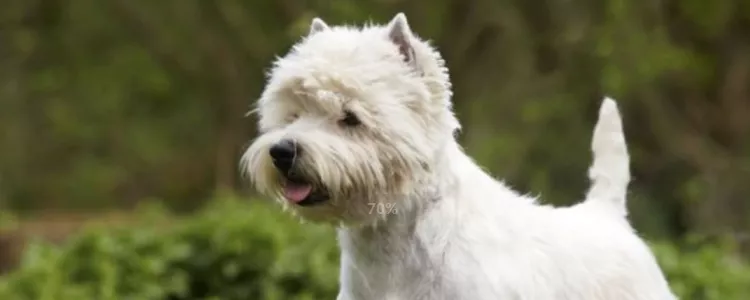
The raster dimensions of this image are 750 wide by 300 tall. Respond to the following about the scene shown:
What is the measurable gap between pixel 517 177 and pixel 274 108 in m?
9.30

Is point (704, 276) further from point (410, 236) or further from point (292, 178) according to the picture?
point (292, 178)

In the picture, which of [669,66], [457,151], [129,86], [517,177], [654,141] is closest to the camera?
[457,151]

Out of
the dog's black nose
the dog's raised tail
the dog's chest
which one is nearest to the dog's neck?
the dog's chest

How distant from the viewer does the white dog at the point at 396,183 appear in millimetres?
4074

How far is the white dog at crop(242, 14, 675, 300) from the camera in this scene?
4.07 m

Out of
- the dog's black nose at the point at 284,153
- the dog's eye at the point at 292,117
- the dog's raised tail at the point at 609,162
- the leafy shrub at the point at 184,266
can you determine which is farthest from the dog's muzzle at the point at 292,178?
the leafy shrub at the point at 184,266

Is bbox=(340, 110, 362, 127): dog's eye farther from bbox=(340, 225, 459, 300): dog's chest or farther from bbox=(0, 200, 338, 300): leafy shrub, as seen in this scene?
bbox=(0, 200, 338, 300): leafy shrub

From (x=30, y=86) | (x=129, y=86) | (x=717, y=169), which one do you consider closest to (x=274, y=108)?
(x=717, y=169)

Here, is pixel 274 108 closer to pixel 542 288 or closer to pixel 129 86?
pixel 542 288

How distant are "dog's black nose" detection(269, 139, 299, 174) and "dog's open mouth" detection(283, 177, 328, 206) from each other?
0.06 meters

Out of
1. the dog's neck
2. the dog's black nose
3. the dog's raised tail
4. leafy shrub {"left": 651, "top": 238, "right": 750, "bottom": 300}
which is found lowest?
the dog's black nose

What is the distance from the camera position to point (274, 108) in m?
4.21

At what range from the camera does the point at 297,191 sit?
4070 mm

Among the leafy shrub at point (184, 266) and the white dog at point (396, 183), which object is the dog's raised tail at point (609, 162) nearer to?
the white dog at point (396, 183)
